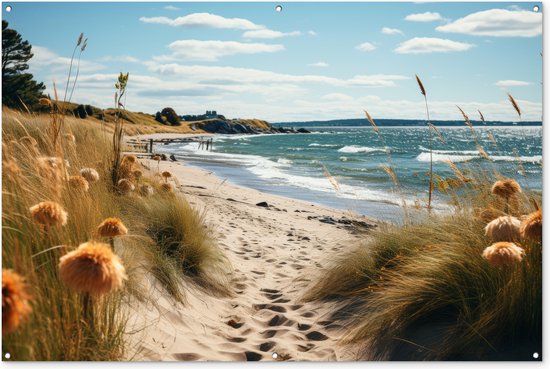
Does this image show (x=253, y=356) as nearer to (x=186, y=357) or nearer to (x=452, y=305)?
(x=186, y=357)

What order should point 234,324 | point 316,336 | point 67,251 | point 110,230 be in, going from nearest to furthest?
1. point 110,230
2. point 67,251
3. point 316,336
4. point 234,324

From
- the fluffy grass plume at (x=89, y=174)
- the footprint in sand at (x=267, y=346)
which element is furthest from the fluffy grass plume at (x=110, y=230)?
the fluffy grass plume at (x=89, y=174)

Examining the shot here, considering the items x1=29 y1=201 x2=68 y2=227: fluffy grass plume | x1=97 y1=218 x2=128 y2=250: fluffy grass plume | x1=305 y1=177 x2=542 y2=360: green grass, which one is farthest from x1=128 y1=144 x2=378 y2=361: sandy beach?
x1=29 y1=201 x2=68 y2=227: fluffy grass plume

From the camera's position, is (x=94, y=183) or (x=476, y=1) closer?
(x=476, y=1)

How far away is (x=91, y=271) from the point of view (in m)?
1.75

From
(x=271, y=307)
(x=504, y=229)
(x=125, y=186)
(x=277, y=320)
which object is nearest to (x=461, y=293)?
(x=504, y=229)

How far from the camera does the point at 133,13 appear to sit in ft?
10.8

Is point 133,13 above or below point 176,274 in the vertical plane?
above

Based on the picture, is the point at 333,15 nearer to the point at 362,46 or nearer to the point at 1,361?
the point at 362,46

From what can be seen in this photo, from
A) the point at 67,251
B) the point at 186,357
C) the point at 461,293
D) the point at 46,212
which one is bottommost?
the point at 186,357

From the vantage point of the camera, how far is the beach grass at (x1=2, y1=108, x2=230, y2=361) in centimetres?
218

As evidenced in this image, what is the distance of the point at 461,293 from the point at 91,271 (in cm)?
211

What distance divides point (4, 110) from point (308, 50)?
187 inches

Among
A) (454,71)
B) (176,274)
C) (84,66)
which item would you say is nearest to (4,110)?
(84,66)
